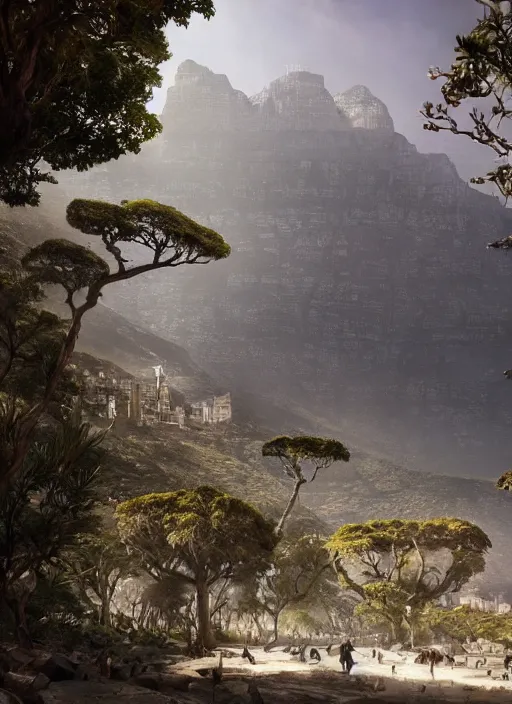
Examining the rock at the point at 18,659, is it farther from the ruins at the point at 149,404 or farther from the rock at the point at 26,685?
the ruins at the point at 149,404

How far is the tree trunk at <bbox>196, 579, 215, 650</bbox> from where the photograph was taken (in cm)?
2173

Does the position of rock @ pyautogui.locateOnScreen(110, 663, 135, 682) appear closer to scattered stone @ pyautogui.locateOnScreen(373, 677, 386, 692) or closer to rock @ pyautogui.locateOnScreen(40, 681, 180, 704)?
rock @ pyautogui.locateOnScreen(40, 681, 180, 704)

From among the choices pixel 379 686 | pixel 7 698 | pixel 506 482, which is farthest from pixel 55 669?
pixel 506 482

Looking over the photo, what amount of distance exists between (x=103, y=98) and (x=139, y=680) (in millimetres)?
11829

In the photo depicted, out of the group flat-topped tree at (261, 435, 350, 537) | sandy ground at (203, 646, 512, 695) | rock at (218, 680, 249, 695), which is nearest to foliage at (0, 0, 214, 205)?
rock at (218, 680, 249, 695)

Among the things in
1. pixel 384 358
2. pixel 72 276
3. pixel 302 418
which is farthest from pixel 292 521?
pixel 384 358

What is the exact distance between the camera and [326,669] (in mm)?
17812

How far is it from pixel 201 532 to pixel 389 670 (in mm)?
8223

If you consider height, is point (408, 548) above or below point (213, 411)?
below

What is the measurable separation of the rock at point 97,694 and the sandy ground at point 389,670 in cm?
825

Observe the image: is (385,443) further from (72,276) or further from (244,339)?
(72,276)

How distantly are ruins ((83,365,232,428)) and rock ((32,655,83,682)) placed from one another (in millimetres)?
37723

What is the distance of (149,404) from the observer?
80.9m

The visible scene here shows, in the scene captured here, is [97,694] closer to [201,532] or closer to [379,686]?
[379,686]
